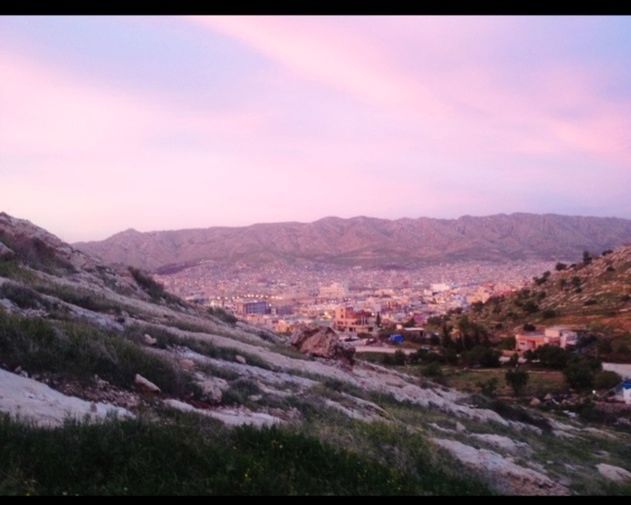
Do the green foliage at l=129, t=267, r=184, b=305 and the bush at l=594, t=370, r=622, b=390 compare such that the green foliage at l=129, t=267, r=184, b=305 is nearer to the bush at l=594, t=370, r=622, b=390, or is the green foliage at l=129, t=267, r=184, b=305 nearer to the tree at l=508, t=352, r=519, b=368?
the bush at l=594, t=370, r=622, b=390

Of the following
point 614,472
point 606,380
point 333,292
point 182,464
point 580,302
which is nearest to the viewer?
point 182,464

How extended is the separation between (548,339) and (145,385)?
1649 inches

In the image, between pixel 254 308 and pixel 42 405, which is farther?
pixel 254 308

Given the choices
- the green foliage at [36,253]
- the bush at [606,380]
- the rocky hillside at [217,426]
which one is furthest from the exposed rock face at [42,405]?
the bush at [606,380]

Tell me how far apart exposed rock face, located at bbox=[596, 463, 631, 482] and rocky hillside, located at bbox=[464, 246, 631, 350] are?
117 feet

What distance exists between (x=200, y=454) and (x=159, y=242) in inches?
4460

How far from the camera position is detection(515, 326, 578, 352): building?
44.9 m

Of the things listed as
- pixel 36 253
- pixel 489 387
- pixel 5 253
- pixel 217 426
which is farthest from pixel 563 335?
pixel 217 426

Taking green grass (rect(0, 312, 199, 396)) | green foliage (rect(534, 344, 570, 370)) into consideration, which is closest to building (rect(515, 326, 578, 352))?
green foliage (rect(534, 344, 570, 370))

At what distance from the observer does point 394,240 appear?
154125mm

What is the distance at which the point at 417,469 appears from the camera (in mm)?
6887

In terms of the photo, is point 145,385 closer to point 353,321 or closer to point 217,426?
point 217,426

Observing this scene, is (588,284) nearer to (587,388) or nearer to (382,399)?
(587,388)
